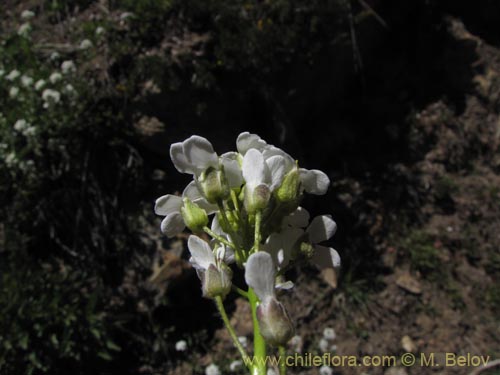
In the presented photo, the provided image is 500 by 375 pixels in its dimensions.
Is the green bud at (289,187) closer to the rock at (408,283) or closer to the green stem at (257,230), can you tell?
the green stem at (257,230)

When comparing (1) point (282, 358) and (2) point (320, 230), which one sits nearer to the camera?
(1) point (282, 358)

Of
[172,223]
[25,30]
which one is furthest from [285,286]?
[25,30]

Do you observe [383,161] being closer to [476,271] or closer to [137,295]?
[476,271]

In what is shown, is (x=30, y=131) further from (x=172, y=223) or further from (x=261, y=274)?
(x=261, y=274)

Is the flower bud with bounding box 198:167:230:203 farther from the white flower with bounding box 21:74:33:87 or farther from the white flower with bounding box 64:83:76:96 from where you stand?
the white flower with bounding box 21:74:33:87

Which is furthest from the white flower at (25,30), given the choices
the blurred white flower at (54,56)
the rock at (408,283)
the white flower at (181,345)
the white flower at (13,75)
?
the rock at (408,283)

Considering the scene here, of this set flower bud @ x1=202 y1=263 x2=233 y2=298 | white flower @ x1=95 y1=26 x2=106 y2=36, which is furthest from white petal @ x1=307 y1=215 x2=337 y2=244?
white flower @ x1=95 y1=26 x2=106 y2=36

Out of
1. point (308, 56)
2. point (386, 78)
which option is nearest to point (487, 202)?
point (386, 78)
